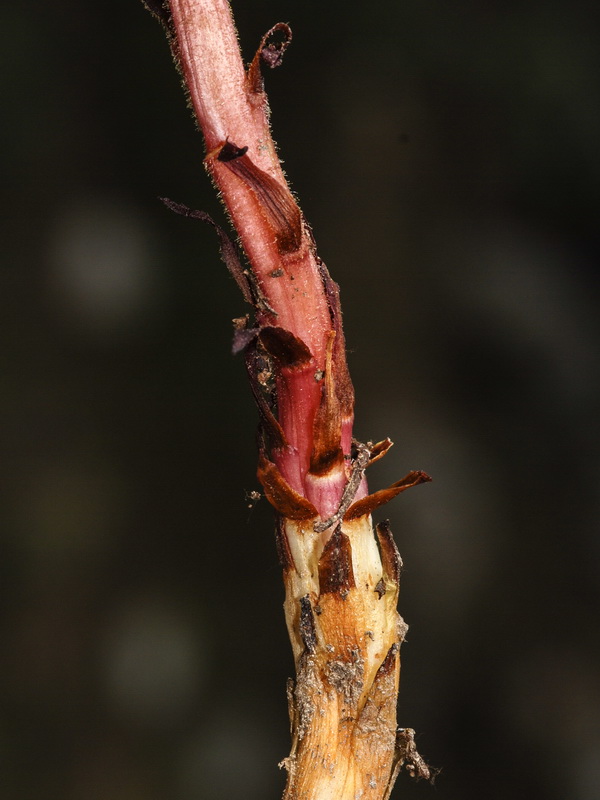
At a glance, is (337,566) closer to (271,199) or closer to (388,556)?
(388,556)

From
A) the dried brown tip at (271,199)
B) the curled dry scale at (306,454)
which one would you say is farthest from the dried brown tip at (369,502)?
the dried brown tip at (271,199)

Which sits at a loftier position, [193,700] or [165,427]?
[165,427]

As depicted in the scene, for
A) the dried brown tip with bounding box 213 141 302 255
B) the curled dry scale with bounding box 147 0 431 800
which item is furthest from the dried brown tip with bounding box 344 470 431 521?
the dried brown tip with bounding box 213 141 302 255

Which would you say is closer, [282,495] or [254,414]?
[282,495]

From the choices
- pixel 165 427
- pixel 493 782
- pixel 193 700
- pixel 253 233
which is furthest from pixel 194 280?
pixel 493 782

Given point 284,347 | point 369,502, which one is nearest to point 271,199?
point 284,347

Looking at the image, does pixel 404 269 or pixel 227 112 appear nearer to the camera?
pixel 227 112

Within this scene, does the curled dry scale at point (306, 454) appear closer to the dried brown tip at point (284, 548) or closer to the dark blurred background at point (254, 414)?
the dried brown tip at point (284, 548)

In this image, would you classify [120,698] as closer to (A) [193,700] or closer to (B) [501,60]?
(A) [193,700]
